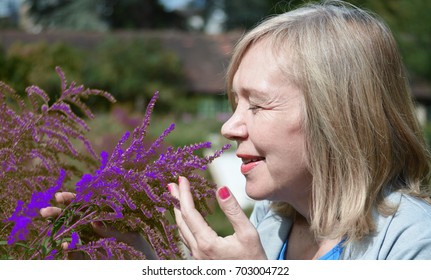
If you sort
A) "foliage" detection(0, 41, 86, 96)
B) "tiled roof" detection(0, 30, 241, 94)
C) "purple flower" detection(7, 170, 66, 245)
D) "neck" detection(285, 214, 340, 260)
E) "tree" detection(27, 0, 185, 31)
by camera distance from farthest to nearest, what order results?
"tree" detection(27, 0, 185, 31), "tiled roof" detection(0, 30, 241, 94), "foliage" detection(0, 41, 86, 96), "neck" detection(285, 214, 340, 260), "purple flower" detection(7, 170, 66, 245)

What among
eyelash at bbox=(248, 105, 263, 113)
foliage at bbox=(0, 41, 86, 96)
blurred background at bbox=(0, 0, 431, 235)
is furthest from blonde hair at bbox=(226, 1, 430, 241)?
foliage at bbox=(0, 41, 86, 96)

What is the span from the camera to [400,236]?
73.1 inches

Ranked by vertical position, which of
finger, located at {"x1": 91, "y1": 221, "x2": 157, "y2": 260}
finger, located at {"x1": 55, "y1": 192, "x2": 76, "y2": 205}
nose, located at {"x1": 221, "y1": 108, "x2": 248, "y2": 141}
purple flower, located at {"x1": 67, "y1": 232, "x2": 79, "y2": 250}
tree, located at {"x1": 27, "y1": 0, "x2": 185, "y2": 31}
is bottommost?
tree, located at {"x1": 27, "y1": 0, "x2": 185, "y2": 31}

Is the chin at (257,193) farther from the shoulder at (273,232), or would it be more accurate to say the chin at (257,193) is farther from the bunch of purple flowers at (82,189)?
the shoulder at (273,232)

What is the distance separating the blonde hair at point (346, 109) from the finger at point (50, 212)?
2.23 ft

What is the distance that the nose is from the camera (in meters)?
1.93

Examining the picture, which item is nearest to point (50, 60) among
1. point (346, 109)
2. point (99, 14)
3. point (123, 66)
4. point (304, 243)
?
point (123, 66)

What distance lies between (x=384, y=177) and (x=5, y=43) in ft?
106

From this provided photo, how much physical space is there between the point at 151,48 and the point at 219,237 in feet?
94.7

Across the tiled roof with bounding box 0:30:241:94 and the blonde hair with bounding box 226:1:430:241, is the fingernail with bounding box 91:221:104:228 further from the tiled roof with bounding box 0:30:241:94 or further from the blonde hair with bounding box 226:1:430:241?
the tiled roof with bounding box 0:30:241:94

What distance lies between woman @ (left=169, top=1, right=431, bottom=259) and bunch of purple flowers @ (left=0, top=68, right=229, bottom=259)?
4.8 inches

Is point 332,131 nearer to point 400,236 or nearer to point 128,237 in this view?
point 400,236

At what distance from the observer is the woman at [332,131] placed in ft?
6.21
